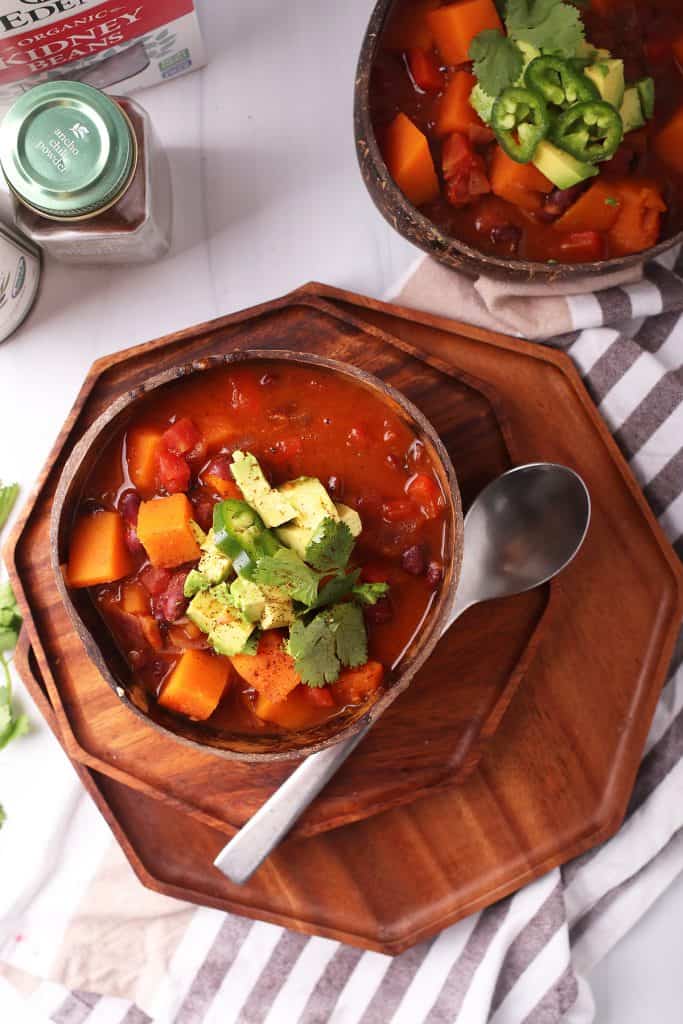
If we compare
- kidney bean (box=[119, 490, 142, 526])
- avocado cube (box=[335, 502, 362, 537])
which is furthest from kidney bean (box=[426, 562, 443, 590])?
kidney bean (box=[119, 490, 142, 526])

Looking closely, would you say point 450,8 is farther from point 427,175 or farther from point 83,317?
point 83,317

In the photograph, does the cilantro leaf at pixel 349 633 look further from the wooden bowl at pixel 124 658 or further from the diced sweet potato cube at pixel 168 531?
the diced sweet potato cube at pixel 168 531

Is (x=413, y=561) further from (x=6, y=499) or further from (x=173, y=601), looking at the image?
(x=6, y=499)

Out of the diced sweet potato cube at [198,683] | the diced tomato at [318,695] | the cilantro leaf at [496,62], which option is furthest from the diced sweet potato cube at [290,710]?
the cilantro leaf at [496,62]

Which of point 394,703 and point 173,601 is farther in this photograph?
point 394,703

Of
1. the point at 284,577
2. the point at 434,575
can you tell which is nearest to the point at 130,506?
the point at 284,577

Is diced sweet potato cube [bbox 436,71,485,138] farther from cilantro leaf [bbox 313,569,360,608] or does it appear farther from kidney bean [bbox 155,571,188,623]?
kidney bean [bbox 155,571,188,623]

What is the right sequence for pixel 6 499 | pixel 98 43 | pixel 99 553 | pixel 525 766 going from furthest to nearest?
pixel 6 499, pixel 525 766, pixel 98 43, pixel 99 553
